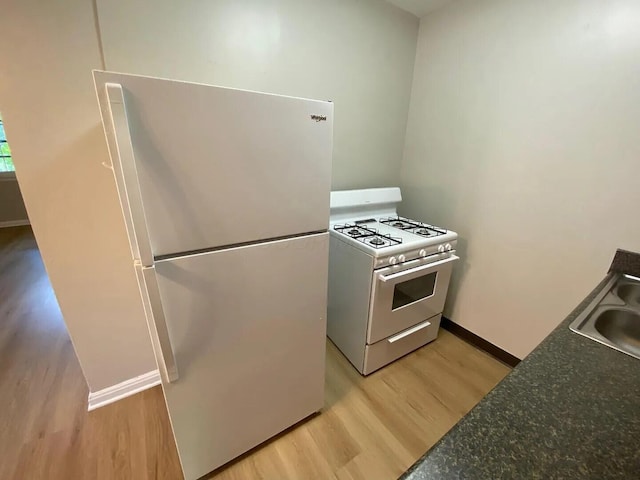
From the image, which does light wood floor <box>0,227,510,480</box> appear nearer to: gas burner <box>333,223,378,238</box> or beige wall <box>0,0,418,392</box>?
beige wall <box>0,0,418,392</box>

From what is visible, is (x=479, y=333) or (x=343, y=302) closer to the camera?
(x=343, y=302)

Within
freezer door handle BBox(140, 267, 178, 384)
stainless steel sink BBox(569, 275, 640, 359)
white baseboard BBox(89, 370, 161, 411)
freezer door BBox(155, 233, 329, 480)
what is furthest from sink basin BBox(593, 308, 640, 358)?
white baseboard BBox(89, 370, 161, 411)

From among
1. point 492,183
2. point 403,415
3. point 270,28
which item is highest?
point 270,28

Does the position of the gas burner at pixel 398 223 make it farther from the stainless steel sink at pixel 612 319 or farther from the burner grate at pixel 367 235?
the stainless steel sink at pixel 612 319

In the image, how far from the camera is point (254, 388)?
1.22 metres

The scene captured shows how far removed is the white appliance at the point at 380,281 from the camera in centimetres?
160

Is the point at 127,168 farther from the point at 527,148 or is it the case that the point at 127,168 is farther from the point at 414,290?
the point at 527,148

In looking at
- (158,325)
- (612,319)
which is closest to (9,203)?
(158,325)

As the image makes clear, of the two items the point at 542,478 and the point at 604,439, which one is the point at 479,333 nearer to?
the point at 604,439

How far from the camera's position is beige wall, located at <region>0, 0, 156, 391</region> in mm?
1088

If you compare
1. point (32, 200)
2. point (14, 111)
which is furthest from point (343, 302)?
point (14, 111)

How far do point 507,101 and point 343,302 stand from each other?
1.66 metres

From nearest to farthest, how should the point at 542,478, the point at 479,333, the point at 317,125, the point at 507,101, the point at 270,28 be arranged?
the point at 542,478, the point at 317,125, the point at 270,28, the point at 507,101, the point at 479,333

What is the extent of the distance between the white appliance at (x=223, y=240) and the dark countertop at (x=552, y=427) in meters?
0.77
